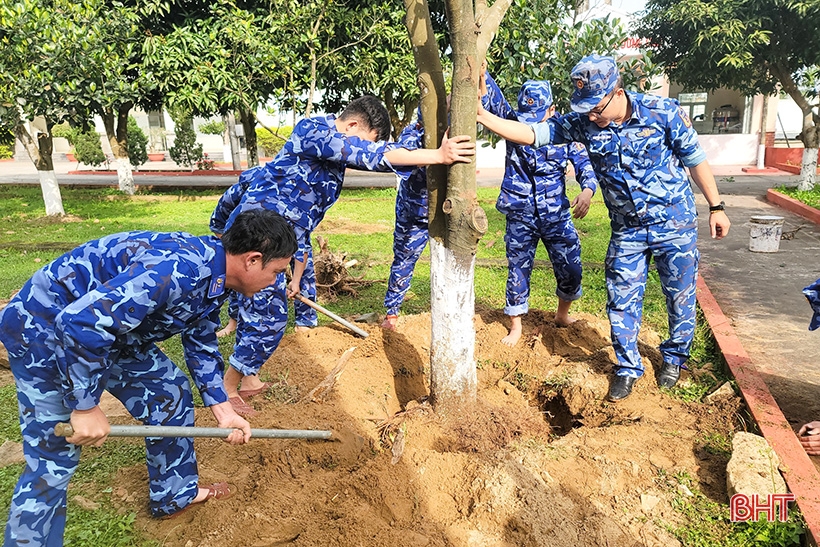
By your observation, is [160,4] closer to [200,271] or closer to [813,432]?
[200,271]

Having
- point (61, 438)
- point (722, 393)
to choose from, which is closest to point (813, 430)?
point (722, 393)

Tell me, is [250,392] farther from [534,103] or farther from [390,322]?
[534,103]

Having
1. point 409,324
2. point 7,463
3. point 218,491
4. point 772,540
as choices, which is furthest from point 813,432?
point 7,463

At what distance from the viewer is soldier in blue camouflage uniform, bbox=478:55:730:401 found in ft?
10.8

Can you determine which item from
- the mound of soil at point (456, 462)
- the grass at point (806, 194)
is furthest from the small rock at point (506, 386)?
the grass at point (806, 194)

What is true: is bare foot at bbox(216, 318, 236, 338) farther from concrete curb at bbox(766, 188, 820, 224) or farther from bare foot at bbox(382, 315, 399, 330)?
concrete curb at bbox(766, 188, 820, 224)

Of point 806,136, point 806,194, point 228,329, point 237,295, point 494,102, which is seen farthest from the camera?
point 806,136

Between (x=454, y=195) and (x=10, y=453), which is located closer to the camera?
(x=454, y=195)

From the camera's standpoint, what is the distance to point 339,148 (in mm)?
3219

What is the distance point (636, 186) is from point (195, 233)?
25.2 feet

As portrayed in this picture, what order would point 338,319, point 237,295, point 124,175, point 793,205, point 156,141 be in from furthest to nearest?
point 156,141, point 124,175, point 793,205, point 338,319, point 237,295

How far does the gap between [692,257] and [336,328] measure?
2.58 m

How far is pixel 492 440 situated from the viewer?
3.14 m

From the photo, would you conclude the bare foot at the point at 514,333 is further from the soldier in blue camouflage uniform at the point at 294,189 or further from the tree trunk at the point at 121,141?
the tree trunk at the point at 121,141
